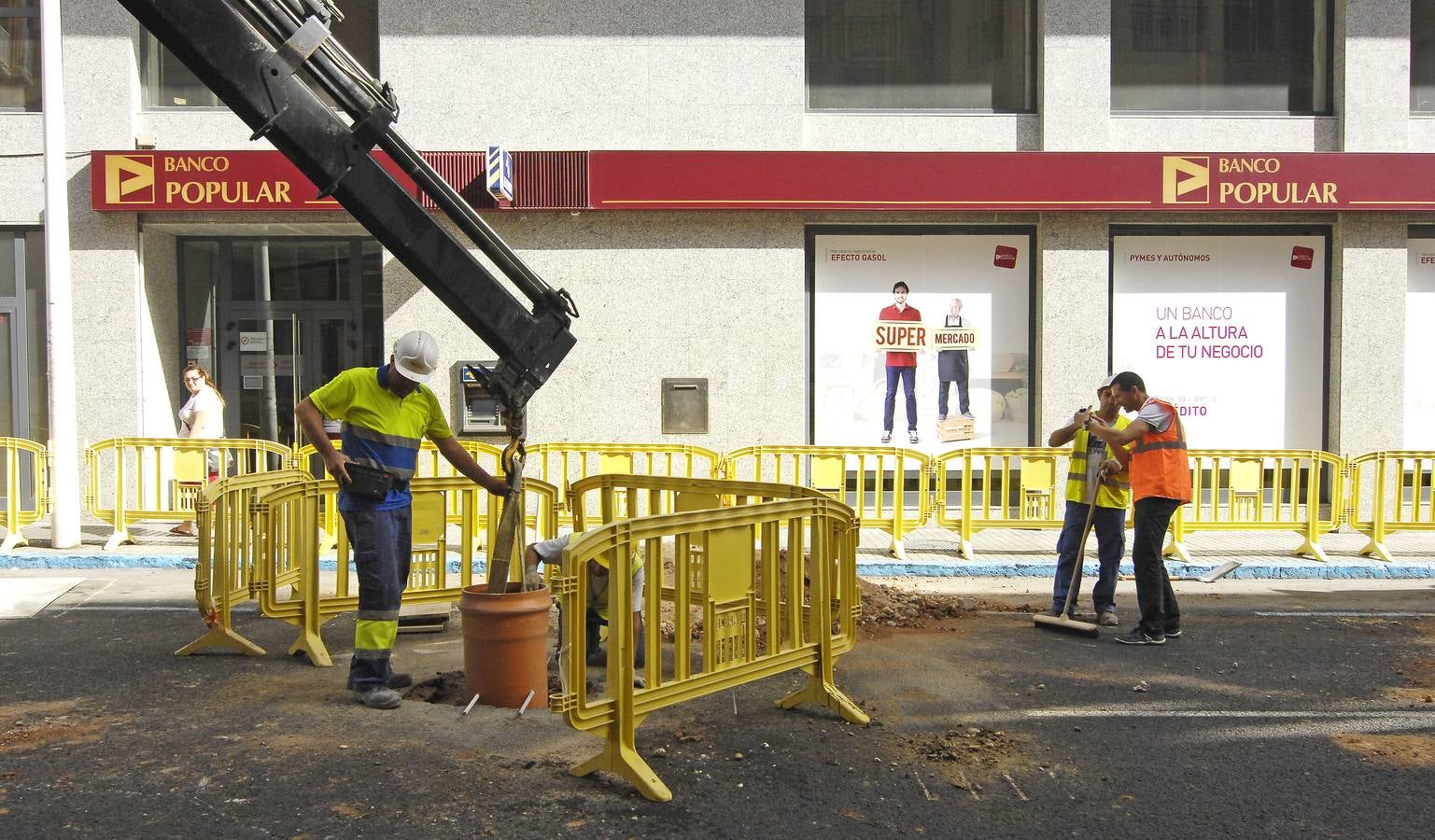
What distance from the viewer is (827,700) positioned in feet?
20.8

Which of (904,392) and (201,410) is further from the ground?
(904,392)

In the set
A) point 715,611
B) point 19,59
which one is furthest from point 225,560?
point 19,59

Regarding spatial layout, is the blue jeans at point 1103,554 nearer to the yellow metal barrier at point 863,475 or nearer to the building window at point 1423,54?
the yellow metal barrier at point 863,475

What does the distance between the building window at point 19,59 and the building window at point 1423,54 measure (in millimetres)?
16851

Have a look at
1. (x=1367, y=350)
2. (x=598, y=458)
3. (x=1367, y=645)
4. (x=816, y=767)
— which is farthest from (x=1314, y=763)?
(x=1367, y=350)

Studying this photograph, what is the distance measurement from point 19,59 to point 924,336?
11388 mm

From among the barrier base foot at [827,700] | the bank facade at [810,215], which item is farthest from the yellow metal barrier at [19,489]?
the barrier base foot at [827,700]

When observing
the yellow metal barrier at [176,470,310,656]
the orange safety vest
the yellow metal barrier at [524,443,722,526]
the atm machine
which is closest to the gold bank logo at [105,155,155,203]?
the atm machine

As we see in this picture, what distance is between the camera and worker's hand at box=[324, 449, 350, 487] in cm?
632

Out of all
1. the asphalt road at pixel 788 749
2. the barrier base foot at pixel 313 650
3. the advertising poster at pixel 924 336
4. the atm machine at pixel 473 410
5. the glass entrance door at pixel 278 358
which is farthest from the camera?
the glass entrance door at pixel 278 358

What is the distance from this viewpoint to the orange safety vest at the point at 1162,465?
325 inches

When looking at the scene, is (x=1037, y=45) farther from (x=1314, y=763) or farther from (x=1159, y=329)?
(x=1314, y=763)

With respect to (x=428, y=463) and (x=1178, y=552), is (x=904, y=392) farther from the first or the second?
(x=428, y=463)

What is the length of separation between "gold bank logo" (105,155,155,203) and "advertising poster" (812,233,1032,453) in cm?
775
